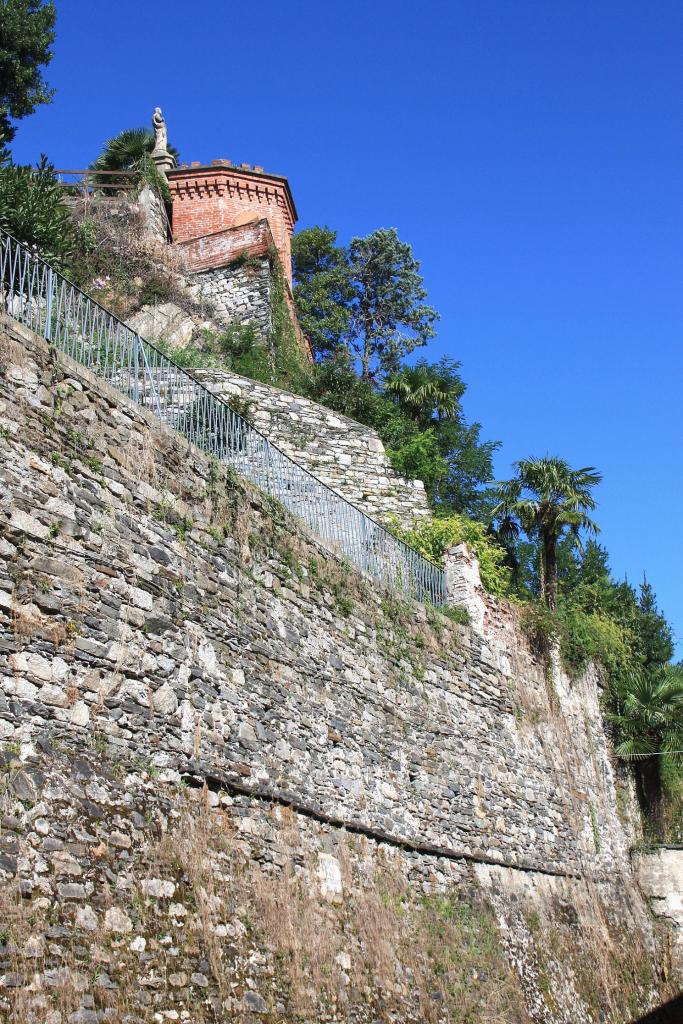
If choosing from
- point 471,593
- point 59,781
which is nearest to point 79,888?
point 59,781

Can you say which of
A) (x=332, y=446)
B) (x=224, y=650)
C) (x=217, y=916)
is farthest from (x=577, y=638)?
(x=217, y=916)

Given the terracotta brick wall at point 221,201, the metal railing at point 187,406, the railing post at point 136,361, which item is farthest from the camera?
the terracotta brick wall at point 221,201

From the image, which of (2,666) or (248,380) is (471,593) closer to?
(248,380)

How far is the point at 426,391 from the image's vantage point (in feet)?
76.5

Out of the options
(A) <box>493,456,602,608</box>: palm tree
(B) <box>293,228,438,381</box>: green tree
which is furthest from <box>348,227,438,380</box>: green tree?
(A) <box>493,456,602,608</box>: palm tree

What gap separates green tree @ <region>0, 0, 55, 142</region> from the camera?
66.7ft

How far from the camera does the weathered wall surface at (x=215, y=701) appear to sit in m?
6.85

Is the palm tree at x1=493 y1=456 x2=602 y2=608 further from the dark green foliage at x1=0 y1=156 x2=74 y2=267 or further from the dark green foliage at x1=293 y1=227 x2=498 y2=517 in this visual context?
the dark green foliage at x1=0 y1=156 x2=74 y2=267

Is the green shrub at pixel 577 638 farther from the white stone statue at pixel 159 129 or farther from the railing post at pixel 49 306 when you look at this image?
the white stone statue at pixel 159 129

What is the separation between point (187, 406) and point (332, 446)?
844 cm

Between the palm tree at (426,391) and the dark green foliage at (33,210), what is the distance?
28.5 ft

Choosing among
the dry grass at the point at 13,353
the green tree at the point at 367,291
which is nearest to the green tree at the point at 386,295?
the green tree at the point at 367,291

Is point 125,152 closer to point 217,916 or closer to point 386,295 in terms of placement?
point 386,295

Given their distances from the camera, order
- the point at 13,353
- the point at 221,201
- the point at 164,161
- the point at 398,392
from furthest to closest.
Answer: the point at 164,161 → the point at 221,201 → the point at 398,392 → the point at 13,353
